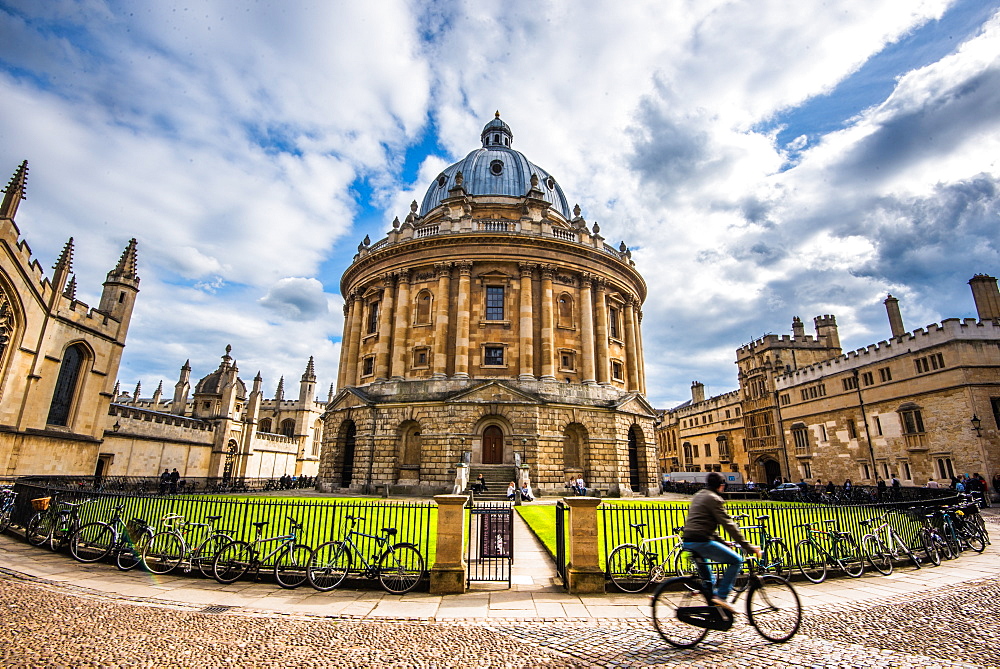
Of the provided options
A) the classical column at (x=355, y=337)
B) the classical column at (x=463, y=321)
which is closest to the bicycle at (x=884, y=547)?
the classical column at (x=463, y=321)

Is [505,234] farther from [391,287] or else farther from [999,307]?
[999,307]

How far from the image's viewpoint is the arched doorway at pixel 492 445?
2870cm

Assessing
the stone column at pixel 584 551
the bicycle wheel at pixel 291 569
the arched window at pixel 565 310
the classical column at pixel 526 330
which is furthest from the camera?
the arched window at pixel 565 310

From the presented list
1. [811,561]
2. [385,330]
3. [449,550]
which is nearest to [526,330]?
[385,330]

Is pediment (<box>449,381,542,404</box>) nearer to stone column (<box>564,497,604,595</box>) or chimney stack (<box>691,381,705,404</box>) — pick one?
stone column (<box>564,497,604,595</box>)

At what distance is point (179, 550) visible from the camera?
9.29 meters

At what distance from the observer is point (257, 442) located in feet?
162

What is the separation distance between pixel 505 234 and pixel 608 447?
1513cm

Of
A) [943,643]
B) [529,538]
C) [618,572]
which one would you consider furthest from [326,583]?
[943,643]

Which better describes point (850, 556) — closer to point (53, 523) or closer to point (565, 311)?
point (53, 523)

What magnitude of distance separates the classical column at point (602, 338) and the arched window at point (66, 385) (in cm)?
3155

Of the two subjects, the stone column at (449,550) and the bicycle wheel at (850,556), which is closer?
the stone column at (449,550)

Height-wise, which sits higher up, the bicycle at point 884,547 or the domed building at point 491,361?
the domed building at point 491,361

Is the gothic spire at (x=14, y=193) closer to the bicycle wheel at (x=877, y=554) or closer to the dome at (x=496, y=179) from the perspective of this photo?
the dome at (x=496, y=179)
